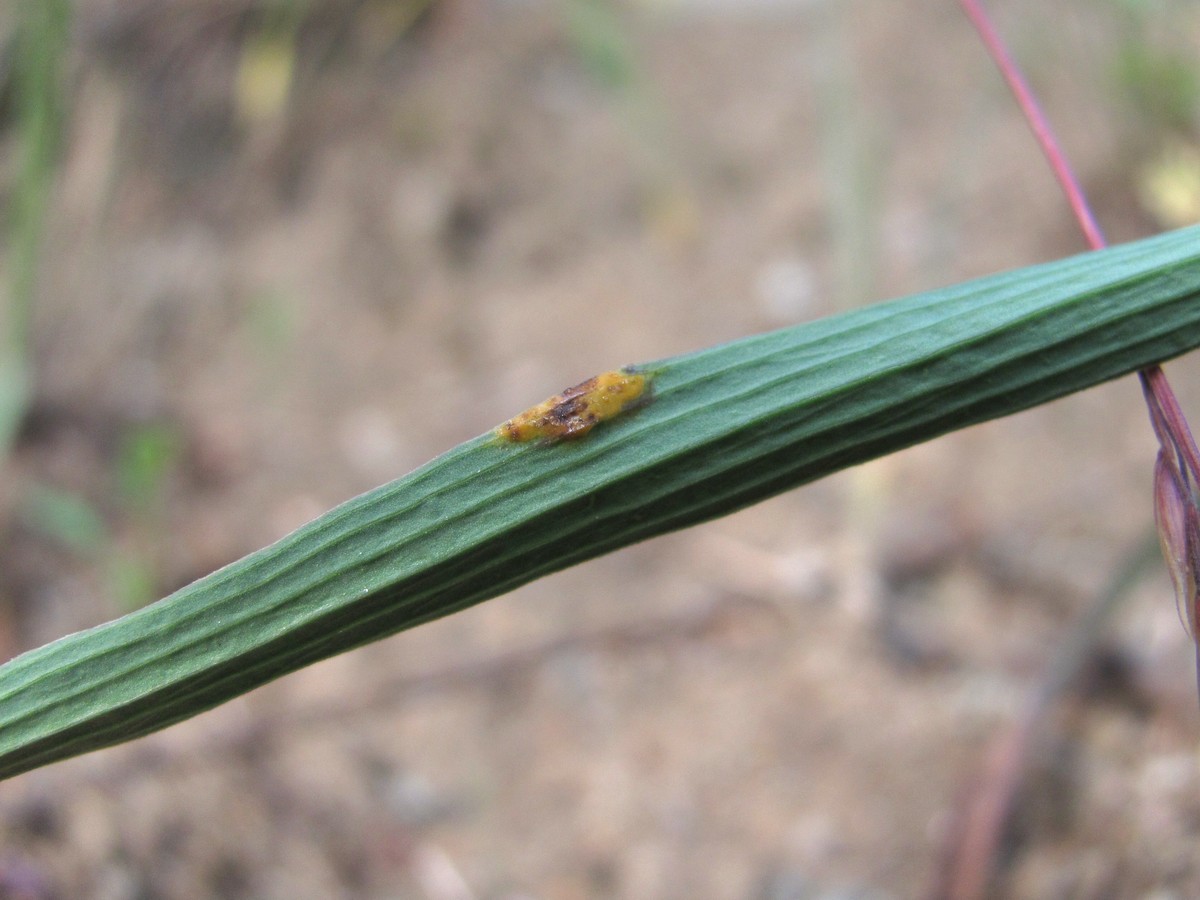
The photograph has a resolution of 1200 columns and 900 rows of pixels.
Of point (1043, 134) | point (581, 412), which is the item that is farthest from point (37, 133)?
point (1043, 134)

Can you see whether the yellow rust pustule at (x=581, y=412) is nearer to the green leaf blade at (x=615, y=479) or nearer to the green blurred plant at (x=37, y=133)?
the green leaf blade at (x=615, y=479)

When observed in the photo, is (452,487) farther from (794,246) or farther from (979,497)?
(794,246)

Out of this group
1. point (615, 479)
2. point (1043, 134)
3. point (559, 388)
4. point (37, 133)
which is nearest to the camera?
point (615, 479)

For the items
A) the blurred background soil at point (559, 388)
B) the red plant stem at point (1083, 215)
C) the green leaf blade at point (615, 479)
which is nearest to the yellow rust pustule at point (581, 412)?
A: the green leaf blade at point (615, 479)

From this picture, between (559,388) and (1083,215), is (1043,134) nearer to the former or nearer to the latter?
(1083,215)

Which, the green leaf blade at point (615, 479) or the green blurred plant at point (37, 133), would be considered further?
the green blurred plant at point (37, 133)

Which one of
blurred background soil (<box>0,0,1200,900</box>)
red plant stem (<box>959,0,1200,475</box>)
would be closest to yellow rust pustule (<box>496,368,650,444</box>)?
red plant stem (<box>959,0,1200,475</box>)
